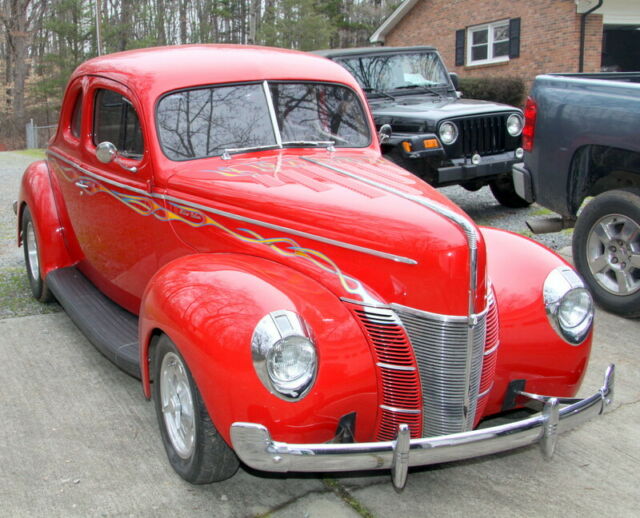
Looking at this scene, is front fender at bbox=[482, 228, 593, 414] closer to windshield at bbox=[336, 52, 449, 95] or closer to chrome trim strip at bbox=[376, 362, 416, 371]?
chrome trim strip at bbox=[376, 362, 416, 371]

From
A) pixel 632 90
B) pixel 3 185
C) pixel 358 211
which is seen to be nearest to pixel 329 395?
pixel 358 211

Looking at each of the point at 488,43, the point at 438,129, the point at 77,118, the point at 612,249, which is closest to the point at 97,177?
the point at 77,118

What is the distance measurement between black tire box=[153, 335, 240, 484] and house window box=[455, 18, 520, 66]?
19122 mm

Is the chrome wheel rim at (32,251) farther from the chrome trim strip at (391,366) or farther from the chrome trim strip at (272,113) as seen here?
the chrome trim strip at (391,366)

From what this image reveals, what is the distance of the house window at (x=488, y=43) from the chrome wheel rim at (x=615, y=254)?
16.4m

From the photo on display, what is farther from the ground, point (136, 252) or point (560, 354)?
point (136, 252)

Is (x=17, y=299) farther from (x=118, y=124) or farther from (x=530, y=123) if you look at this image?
(x=530, y=123)

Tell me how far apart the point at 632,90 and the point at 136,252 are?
372cm

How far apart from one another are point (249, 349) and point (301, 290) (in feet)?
1.27

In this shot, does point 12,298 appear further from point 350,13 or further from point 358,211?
point 350,13

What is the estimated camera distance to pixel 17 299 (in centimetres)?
587

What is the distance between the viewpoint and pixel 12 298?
5.89 metres

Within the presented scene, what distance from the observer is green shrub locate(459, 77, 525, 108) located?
19.6m

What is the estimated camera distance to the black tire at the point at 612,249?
5203 millimetres
